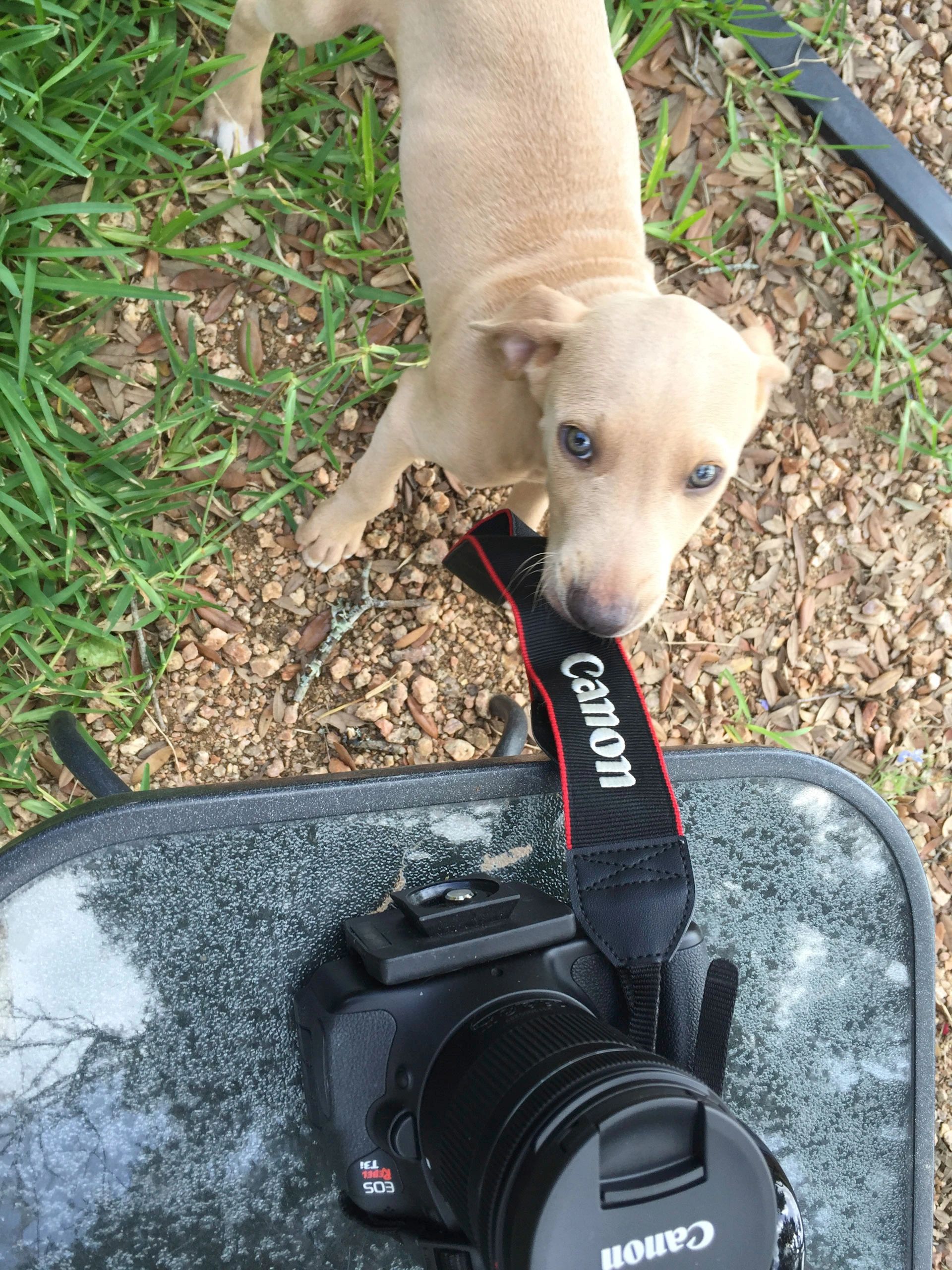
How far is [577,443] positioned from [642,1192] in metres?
1.28

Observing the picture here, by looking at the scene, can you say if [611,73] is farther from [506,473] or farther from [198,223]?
[198,223]

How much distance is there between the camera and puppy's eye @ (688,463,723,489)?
1879 millimetres

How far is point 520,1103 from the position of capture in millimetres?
1117

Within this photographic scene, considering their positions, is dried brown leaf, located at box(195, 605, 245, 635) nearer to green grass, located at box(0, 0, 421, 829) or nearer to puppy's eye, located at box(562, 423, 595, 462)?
green grass, located at box(0, 0, 421, 829)

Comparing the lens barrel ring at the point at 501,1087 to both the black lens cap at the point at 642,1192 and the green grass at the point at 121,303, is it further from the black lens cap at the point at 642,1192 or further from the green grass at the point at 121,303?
the green grass at the point at 121,303

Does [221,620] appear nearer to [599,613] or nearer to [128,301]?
[128,301]

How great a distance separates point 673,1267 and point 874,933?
1.06 meters

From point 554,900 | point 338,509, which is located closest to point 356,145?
point 338,509

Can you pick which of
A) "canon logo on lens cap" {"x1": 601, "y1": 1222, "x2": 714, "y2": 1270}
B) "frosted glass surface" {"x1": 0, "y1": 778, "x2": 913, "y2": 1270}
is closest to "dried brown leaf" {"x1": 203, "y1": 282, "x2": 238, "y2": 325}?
"frosted glass surface" {"x1": 0, "y1": 778, "x2": 913, "y2": 1270}

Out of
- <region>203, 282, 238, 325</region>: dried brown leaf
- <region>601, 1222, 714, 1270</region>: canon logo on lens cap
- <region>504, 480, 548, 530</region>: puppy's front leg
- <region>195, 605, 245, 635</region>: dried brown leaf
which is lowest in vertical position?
<region>195, 605, 245, 635</region>: dried brown leaf

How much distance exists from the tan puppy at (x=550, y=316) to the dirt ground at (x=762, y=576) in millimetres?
353

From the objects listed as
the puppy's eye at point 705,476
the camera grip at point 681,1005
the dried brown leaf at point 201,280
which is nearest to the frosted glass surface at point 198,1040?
the camera grip at point 681,1005

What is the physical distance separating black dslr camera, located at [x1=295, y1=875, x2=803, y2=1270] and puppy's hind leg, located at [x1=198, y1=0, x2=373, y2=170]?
196 centimetres

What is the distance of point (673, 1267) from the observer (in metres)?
1.02
